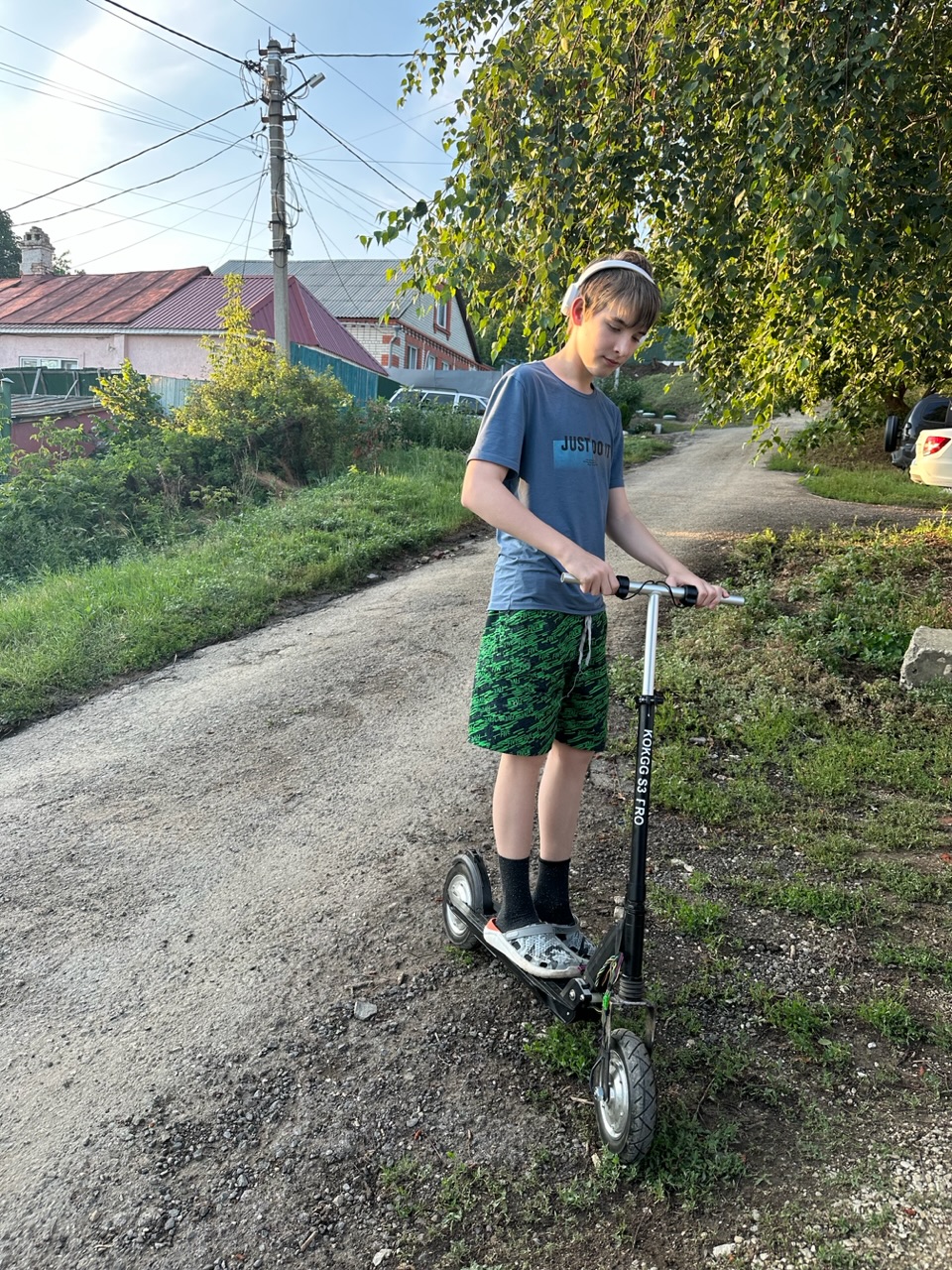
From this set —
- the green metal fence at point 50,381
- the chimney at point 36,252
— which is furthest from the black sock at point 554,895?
the chimney at point 36,252

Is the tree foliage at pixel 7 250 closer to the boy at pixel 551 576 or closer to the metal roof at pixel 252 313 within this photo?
the metal roof at pixel 252 313

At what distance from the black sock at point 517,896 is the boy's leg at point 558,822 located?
77 mm

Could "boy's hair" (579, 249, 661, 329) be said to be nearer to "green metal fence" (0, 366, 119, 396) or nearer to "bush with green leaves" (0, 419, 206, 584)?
"bush with green leaves" (0, 419, 206, 584)

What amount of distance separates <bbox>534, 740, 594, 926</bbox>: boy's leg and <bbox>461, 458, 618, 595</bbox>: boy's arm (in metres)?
0.62

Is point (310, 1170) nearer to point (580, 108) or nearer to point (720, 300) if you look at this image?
point (580, 108)

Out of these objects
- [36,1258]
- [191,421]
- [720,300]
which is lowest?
[36,1258]

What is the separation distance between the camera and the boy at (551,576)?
2.25m

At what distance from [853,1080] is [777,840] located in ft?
4.29

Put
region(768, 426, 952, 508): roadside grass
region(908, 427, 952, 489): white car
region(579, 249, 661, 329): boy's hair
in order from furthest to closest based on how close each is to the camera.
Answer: region(768, 426, 952, 508): roadside grass
region(908, 427, 952, 489): white car
region(579, 249, 661, 329): boy's hair

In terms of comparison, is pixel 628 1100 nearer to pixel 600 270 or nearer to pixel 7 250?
pixel 600 270

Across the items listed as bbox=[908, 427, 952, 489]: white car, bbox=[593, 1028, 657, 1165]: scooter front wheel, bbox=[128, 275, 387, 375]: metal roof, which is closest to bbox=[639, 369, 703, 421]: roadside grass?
bbox=[128, 275, 387, 375]: metal roof

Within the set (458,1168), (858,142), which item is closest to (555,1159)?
(458,1168)

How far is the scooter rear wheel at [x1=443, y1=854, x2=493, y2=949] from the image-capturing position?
8.92 ft

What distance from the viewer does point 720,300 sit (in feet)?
17.8
